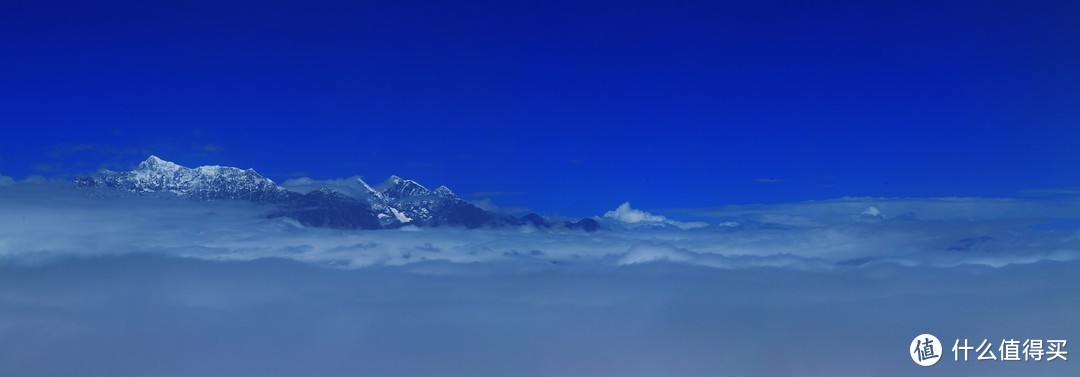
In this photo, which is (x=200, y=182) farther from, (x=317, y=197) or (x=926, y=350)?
(x=926, y=350)

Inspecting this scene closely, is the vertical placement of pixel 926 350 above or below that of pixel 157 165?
below

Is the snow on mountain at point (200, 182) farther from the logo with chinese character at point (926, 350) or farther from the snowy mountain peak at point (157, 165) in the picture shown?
the logo with chinese character at point (926, 350)

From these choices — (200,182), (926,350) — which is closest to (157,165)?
(200,182)

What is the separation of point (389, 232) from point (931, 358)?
5.24m

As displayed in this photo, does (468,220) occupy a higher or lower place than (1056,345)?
higher

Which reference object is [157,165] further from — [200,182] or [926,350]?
[926,350]

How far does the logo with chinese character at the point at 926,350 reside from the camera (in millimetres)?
7191

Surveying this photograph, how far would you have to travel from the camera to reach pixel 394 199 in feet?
27.8

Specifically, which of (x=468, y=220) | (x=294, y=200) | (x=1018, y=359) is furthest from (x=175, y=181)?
(x=1018, y=359)

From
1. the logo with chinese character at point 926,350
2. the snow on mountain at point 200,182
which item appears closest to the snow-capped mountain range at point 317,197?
the snow on mountain at point 200,182

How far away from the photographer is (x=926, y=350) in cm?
720

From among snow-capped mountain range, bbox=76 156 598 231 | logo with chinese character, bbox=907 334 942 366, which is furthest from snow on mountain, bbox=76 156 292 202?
logo with chinese character, bbox=907 334 942 366

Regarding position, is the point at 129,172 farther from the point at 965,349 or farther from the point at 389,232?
the point at 965,349

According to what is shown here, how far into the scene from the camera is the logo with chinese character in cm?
719
